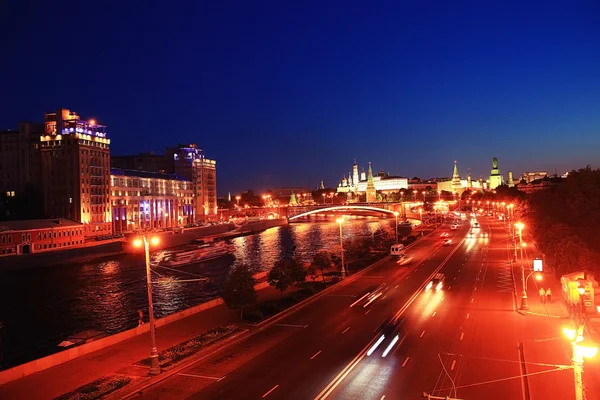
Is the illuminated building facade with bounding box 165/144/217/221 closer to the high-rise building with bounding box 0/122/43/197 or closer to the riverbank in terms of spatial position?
the riverbank

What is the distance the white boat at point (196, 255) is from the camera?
72.2 m

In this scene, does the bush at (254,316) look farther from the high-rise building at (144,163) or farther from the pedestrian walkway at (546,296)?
the high-rise building at (144,163)

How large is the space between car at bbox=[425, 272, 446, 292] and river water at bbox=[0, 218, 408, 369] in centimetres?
1679

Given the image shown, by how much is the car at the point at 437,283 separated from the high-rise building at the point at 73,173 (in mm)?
71362

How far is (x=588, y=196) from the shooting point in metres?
42.4

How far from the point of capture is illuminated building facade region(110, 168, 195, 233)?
107794 mm

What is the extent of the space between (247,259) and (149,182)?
60.3m

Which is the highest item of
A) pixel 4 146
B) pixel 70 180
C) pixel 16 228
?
pixel 4 146

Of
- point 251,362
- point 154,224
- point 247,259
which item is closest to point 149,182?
point 154,224

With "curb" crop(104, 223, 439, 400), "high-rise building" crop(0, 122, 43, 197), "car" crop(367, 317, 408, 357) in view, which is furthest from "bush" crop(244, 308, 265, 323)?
"high-rise building" crop(0, 122, 43, 197)

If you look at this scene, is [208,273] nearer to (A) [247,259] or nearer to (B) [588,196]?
(A) [247,259]

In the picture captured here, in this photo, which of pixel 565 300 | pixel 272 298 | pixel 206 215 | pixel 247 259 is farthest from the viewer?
pixel 206 215

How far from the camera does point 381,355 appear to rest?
773 inches

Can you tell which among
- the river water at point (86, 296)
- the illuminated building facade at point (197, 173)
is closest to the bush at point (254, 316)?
the river water at point (86, 296)
